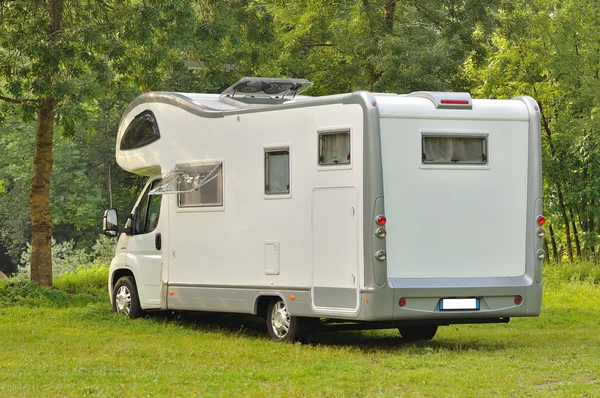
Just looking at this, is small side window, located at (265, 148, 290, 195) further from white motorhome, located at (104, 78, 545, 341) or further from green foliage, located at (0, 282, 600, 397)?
green foliage, located at (0, 282, 600, 397)

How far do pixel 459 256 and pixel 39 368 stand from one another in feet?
15.0

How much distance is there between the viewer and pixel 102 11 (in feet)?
62.1

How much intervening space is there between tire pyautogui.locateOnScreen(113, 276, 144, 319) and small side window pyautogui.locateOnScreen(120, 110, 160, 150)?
198cm

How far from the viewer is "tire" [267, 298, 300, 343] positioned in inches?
477

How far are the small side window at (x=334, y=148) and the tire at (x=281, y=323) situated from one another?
6.04 feet

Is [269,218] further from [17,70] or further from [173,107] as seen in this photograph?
[17,70]

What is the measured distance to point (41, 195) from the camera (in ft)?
62.5

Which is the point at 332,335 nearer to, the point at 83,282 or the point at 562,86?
the point at 83,282

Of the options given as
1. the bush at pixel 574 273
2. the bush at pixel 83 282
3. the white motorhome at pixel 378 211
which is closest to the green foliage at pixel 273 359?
the white motorhome at pixel 378 211

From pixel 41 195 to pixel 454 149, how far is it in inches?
389

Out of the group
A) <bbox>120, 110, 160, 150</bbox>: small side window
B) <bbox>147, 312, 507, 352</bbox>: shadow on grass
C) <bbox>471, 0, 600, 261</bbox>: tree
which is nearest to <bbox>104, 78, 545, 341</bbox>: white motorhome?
<bbox>147, 312, 507, 352</bbox>: shadow on grass

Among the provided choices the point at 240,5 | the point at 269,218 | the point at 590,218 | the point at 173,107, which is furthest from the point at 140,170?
the point at 590,218

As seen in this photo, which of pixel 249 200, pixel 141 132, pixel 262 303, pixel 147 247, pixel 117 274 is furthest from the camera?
pixel 117 274

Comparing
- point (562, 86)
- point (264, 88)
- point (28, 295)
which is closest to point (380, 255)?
point (264, 88)
